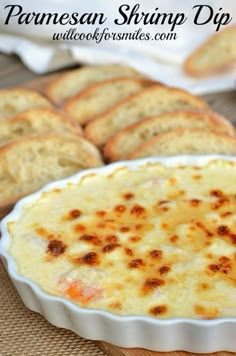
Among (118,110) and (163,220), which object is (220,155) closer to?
(163,220)

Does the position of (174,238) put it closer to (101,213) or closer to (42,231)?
(101,213)

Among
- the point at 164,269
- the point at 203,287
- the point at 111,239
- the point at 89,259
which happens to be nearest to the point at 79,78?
the point at 111,239

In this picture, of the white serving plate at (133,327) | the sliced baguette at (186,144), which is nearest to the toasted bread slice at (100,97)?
the sliced baguette at (186,144)

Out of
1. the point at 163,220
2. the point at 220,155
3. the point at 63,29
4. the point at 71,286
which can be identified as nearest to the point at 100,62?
the point at 63,29

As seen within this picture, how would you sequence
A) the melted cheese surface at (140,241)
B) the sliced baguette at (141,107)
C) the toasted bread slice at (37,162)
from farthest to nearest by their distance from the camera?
1. the sliced baguette at (141,107)
2. the toasted bread slice at (37,162)
3. the melted cheese surface at (140,241)

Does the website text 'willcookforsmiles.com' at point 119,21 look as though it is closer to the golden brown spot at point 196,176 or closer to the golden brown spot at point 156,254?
the golden brown spot at point 196,176
